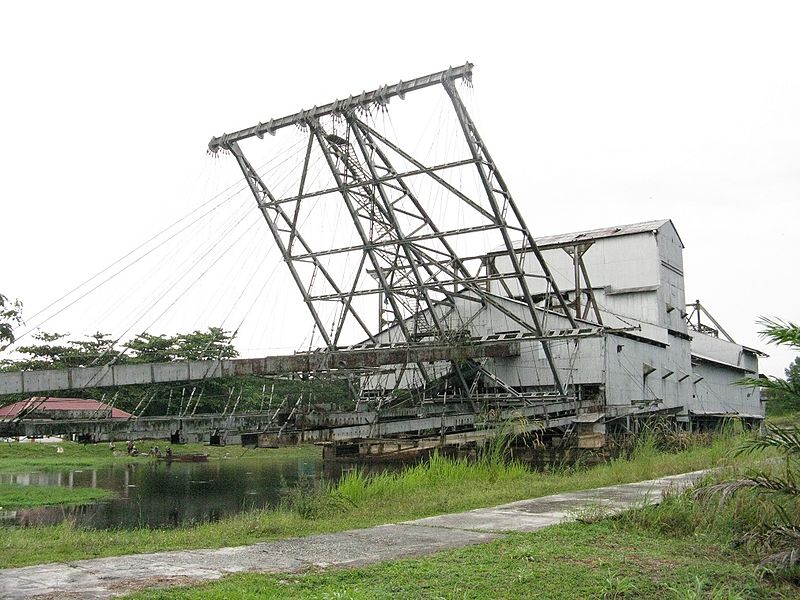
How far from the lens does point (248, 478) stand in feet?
88.6

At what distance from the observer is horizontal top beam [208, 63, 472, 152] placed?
19.8 m

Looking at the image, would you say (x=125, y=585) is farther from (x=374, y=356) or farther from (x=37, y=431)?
(x=374, y=356)

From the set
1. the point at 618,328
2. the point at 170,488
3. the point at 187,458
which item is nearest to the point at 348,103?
the point at 618,328

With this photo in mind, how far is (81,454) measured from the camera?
3866 centimetres

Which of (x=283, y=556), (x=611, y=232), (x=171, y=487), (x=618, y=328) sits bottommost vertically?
(x=171, y=487)

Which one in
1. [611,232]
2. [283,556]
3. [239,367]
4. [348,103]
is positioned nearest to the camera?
[283,556]

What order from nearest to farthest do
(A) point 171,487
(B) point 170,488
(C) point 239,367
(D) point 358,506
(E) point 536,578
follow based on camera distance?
(E) point 536,578 → (D) point 358,506 → (C) point 239,367 → (B) point 170,488 → (A) point 171,487

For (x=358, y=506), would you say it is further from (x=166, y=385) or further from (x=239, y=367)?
(x=166, y=385)

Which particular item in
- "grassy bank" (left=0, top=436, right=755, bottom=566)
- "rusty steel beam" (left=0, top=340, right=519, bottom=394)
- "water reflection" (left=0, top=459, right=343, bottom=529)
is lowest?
"water reflection" (left=0, top=459, right=343, bottom=529)

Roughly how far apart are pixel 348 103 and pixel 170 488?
42.0 ft

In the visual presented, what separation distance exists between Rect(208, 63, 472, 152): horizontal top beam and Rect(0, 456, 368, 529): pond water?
10.0 m

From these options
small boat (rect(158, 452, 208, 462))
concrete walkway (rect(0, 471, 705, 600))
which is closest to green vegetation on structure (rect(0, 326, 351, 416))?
small boat (rect(158, 452, 208, 462))

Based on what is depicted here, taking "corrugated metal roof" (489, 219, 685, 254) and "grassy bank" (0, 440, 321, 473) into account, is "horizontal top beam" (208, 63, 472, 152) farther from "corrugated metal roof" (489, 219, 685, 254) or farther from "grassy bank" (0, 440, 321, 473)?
"grassy bank" (0, 440, 321, 473)

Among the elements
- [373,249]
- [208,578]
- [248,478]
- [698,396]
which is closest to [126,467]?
[248,478]
